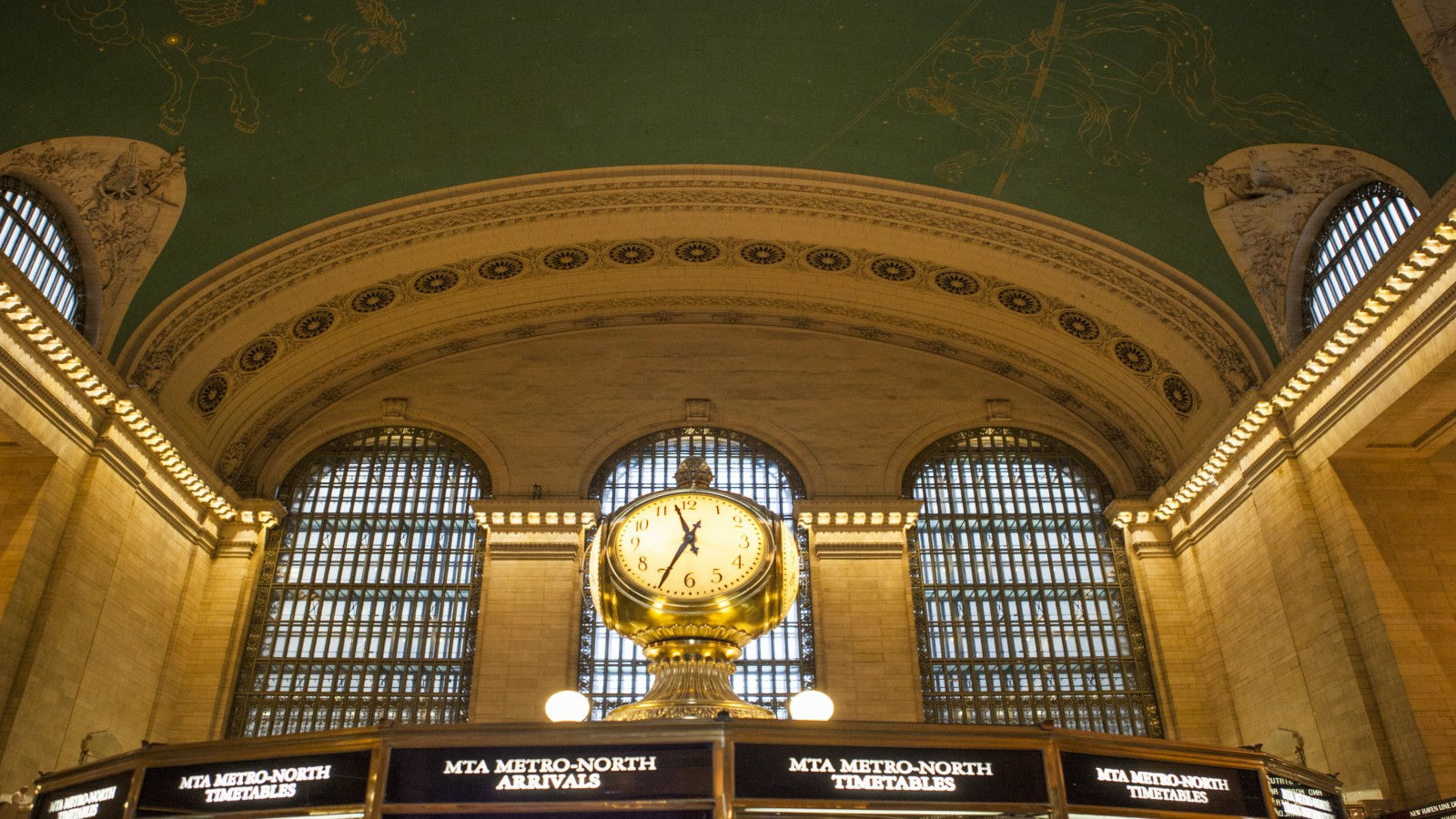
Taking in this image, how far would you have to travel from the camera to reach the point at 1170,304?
1481 centimetres

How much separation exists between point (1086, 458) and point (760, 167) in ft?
22.7

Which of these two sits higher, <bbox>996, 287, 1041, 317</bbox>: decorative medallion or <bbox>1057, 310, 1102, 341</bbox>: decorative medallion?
<bbox>996, 287, 1041, 317</bbox>: decorative medallion

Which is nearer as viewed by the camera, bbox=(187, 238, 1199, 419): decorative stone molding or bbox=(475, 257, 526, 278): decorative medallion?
bbox=(187, 238, 1199, 419): decorative stone molding

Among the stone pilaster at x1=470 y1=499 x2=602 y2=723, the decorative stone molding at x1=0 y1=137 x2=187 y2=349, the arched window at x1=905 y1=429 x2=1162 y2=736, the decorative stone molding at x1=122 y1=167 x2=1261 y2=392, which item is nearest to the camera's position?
the decorative stone molding at x1=0 y1=137 x2=187 y2=349

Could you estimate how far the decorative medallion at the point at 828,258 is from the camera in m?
16.4

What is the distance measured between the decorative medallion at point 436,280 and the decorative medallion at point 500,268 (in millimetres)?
381

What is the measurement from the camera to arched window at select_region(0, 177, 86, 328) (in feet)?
38.9

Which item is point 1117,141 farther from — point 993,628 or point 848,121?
point 993,628

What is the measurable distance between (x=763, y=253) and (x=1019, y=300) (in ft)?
12.7

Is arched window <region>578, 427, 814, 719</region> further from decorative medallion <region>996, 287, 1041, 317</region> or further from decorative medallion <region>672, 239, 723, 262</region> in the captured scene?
decorative medallion <region>996, 287, 1041, 317</region>

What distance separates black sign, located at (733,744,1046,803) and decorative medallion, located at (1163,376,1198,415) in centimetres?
1488

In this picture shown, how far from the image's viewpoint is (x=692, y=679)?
2.39 meters

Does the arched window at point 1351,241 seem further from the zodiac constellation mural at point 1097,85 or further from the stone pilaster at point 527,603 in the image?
the stone pilaster at point 527,603

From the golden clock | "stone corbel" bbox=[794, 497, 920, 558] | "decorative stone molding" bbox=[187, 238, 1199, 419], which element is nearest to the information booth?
the golden clock
